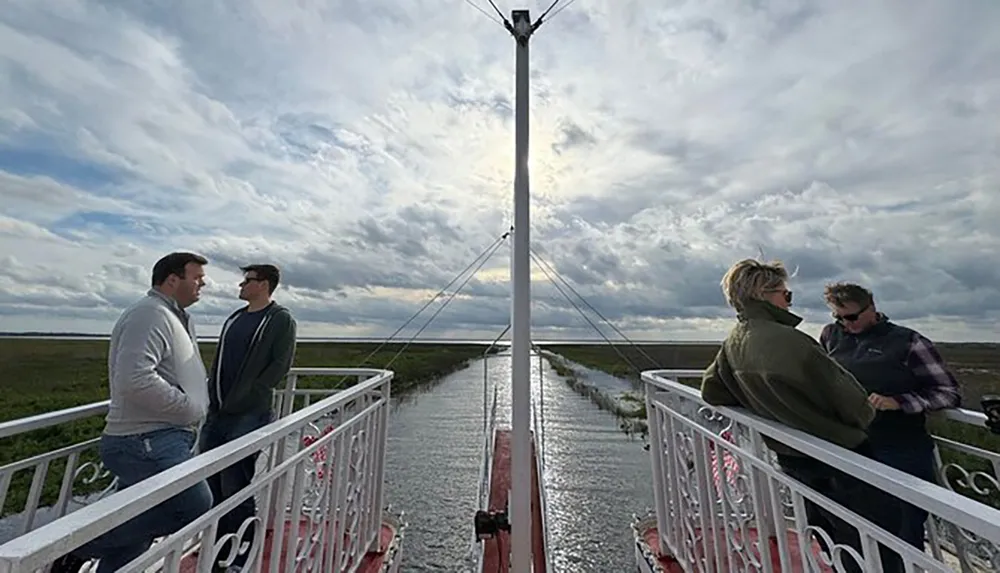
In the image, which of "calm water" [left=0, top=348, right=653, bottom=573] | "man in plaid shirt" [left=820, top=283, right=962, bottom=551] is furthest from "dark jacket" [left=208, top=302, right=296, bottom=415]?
"calm water" [left=0, top=348, right=653, bottom=573]

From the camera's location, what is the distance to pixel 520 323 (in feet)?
7.10

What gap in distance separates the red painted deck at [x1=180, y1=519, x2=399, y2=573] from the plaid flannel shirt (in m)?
2.22

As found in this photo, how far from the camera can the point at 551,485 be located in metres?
9.85

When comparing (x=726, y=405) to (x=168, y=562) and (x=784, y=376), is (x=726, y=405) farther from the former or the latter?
(x=168, y=562)

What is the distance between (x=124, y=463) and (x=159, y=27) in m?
3.37

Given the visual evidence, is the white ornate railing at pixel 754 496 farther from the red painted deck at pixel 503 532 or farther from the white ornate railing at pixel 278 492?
the white ornate railing at pixel 278 492

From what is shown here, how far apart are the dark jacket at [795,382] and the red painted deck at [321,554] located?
5.44 ft

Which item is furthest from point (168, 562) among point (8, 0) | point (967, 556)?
point (8, 0)

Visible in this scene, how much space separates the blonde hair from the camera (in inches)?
63.6

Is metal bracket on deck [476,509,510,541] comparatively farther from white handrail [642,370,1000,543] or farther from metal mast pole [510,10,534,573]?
white handrail [642,370,1000,543]

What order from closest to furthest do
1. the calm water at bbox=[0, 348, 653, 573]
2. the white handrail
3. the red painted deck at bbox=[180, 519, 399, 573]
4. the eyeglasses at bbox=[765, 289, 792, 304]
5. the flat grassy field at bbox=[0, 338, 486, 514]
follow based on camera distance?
the white handrail → the eyeglasses at bbox=[765, 289, 792, 304] → the red painted deck at bbox=[180, 519, 399, 573] → the calm water at bbox=[0, 348, 653, 573] → the flat grassy field at bbox=[0, 338, 486, 514]

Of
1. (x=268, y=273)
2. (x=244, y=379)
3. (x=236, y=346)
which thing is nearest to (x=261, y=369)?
(x=244, y=379)

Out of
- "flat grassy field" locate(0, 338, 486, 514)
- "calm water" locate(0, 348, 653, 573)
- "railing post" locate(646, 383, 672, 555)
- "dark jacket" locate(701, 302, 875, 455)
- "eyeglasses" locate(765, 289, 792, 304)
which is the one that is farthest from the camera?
"flat grassy field" locate(0, 338, 486, 514)

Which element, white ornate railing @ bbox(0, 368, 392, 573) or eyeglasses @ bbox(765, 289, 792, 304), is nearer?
white ornate railing @ bbox(0, 368, 392, 573)
